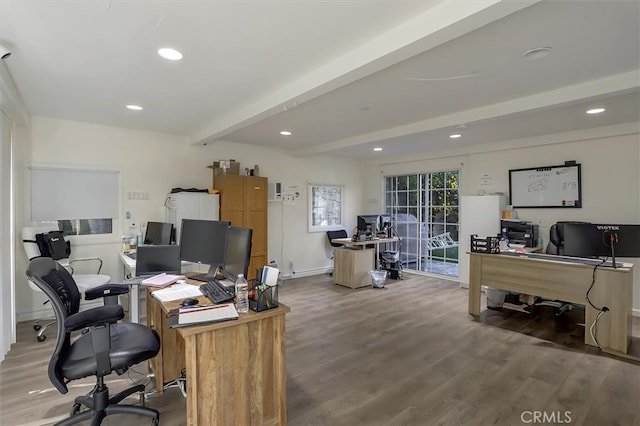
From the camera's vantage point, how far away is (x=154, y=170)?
189 inches

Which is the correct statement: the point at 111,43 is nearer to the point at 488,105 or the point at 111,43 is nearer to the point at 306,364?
the point at 306,364

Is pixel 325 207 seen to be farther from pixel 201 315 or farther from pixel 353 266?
pixel 201 315

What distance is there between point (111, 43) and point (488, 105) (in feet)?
11.9

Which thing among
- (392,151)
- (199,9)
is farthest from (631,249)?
(199,9)

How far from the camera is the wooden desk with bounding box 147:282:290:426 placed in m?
1.65

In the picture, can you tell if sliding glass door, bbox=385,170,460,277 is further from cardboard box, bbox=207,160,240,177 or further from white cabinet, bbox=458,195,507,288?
cardboard box, bbox=207,160,240,177

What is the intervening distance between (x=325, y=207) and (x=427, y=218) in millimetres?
2185

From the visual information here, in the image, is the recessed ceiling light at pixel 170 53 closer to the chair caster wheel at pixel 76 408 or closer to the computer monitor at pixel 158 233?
the computer monitor at pixel 158 233

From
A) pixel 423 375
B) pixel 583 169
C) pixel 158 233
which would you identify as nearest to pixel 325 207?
pixel 158 233

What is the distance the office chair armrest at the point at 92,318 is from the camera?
5.97ft

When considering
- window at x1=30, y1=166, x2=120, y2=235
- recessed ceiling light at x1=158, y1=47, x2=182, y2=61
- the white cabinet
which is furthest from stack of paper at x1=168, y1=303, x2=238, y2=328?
the white cabinet

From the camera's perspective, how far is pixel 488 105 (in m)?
3.58

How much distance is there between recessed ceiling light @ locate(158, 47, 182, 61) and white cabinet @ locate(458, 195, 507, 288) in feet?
16.4

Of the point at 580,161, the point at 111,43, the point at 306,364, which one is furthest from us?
the point at 580,161
